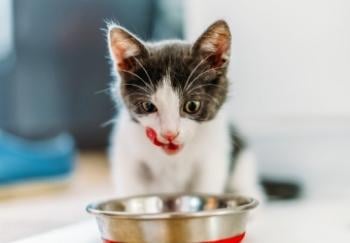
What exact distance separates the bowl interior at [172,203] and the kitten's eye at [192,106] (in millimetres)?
210

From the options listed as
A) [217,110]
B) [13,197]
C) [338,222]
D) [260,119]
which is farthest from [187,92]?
[13,197]

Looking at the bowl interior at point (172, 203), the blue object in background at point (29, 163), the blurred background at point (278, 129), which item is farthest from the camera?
the blue object in background at point (29, 163)

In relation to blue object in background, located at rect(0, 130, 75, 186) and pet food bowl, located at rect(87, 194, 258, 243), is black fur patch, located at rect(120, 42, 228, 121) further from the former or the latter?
blue object in background, located at rect(0, 130, 75, 186)

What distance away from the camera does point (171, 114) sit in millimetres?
1251

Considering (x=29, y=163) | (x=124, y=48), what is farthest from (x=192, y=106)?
(x=29, y=163)

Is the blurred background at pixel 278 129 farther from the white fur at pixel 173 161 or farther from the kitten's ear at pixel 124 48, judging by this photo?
the kitten's ear at pixel 124 48

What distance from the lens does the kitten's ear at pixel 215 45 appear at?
1.28 m

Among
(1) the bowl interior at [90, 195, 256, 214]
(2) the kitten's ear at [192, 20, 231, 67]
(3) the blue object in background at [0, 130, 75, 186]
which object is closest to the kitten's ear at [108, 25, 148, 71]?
(2) the kitten's ear at [192, 20, 231, 67]

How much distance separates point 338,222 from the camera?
1.49 m

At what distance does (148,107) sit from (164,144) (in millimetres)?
85

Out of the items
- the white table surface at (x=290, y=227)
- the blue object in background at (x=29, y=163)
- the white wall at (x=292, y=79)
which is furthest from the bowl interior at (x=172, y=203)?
the blue object in background at (x=29, y=163)

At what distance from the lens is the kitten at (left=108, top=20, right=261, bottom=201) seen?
50.4 inches

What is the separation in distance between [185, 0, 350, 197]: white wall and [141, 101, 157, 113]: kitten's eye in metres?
0.52

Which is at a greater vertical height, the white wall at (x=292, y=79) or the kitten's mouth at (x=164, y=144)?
the white wall at (x=292, y=79)
